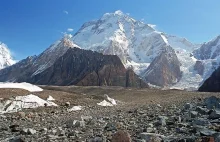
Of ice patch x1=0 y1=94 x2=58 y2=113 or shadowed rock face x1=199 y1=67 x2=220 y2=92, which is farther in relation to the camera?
shadowed rock face x1=199 y1=67 x2=220 y2=92

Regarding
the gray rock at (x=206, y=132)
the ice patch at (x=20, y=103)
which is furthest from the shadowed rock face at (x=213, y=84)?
the gray rock at (x=206, y=132)

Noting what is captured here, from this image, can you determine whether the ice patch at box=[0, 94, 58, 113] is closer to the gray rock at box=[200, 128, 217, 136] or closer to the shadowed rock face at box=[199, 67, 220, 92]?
the gray rock at box=[200, 128, 217, 136]

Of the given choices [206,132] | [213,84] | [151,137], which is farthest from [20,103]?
[213,84]

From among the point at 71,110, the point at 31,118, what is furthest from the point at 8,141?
the point at 71,110

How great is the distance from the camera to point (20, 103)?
36.7m

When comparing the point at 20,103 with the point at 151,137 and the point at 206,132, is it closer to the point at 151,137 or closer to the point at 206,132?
the point at 151,137

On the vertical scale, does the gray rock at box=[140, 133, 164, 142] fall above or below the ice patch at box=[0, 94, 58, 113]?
below

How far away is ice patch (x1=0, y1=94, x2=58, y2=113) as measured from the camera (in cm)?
3436

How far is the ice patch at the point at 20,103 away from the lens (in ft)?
113

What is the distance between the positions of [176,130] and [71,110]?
76.7 feet

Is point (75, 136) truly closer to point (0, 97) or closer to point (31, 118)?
point (31, 118)

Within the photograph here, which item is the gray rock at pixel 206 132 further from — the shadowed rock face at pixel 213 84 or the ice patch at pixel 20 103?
the shadowed rock face at pixel 213 84

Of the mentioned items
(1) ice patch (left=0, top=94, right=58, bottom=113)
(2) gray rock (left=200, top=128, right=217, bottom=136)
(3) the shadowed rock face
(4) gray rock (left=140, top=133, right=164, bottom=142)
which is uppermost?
(3) the shadowed rock face

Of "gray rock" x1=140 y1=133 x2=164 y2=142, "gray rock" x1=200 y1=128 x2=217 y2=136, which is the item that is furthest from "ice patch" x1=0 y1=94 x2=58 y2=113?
"gray rock" x1=200 y1=128 x2=217 y2=136
